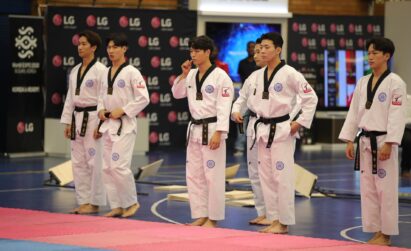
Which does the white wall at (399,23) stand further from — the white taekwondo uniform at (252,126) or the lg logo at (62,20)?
the white taekwondo uniform at (252,126)

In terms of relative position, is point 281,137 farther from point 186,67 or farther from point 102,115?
point 102,115

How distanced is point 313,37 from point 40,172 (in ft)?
31.8

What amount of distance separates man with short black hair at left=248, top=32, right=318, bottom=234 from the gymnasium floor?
0.39 meters

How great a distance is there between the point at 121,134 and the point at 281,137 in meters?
2.22

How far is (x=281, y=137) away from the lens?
11008mm

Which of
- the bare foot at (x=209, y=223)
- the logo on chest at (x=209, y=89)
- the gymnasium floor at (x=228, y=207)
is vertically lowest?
the gymnasium floor at (x=228, y=207)

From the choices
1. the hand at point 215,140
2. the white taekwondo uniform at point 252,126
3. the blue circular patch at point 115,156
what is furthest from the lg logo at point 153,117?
the hand at point 215,140

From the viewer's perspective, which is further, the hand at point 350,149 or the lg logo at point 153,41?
the lg logo at point 153,41

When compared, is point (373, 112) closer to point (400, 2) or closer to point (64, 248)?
point (64, 248)

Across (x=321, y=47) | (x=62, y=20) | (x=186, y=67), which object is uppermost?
(x=62, y=20)

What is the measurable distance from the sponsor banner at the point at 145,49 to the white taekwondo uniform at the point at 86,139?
830cm

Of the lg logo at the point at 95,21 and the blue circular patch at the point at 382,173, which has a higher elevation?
the lg logo at the point at 95,21

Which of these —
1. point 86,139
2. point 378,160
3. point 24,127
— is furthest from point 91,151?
point 24,127

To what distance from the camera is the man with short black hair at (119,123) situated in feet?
40.4
